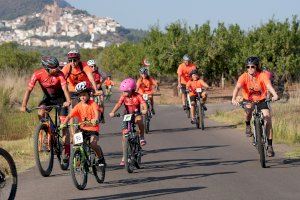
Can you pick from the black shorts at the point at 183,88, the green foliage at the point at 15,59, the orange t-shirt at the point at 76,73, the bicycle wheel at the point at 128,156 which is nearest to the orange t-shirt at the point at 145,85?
the black shorts at the point at 183,88

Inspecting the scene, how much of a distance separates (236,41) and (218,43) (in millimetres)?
1840

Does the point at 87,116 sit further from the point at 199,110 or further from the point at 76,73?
the point at 199,110

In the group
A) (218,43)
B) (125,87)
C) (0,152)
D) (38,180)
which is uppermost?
(218,43)

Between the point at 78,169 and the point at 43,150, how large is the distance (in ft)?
5.99

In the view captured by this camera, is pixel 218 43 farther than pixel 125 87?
Yes

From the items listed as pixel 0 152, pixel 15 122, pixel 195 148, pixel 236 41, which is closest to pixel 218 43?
pixel 236 41

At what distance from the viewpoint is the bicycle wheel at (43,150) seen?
11.3m

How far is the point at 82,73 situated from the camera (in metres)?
14.0

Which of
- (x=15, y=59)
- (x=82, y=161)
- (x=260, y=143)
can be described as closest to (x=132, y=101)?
(x=260, y=143)

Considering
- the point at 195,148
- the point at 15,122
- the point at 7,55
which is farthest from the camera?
the point at 7,55

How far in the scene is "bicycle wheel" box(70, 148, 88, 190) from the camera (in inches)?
383

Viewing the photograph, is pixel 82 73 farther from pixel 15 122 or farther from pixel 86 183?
pixel 15 122

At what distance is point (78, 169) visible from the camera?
32.5ft

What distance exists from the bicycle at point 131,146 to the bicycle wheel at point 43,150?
4.22 ft
